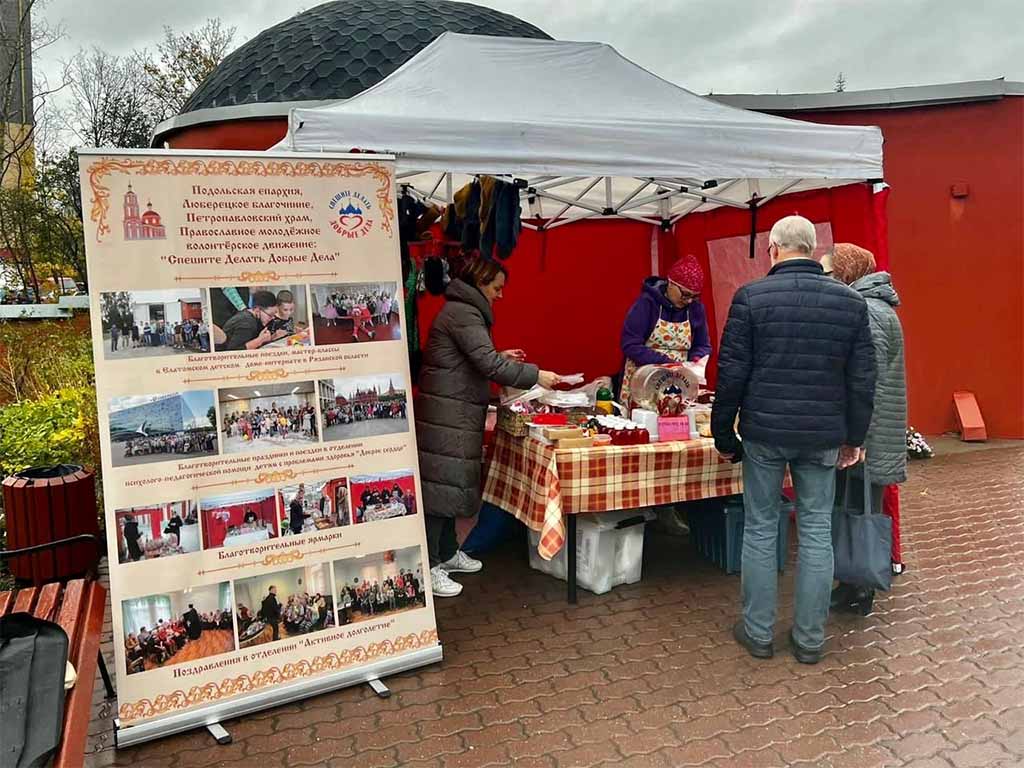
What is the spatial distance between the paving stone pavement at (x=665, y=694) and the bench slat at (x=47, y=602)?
525 mm

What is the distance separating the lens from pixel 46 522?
14.1 feet

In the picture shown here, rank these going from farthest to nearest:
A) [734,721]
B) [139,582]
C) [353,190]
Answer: [353,190], [734,721], [139,582]

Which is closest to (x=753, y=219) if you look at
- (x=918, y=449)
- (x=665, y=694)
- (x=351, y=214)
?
(x=351, y=214)

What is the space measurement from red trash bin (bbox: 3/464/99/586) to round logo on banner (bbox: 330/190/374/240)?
2623 mm

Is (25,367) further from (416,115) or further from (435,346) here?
(416,115)

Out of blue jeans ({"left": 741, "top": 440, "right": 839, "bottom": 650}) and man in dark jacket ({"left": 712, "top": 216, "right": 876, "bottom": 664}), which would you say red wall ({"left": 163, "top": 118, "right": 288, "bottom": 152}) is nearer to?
man in dark jacket ({"left": 712, "top": 216, "right": 876, "bottom": 664})

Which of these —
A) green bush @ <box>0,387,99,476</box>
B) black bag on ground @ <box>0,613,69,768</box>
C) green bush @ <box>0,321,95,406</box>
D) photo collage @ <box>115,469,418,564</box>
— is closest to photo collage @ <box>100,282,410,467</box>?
photo collage @ <box>115,469,418,564</box>

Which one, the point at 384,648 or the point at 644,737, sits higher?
the point at 384,648

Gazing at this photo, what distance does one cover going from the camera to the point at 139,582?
8.57 ft

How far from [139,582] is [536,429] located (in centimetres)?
190

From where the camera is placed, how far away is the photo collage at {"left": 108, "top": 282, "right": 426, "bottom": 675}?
8.58ft

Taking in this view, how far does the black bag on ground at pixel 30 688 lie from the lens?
1882 millimetres

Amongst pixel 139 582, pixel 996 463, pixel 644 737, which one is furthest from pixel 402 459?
pixel 996 463

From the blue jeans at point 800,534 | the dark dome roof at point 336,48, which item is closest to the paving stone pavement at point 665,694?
the blue jeans at point 800,534
